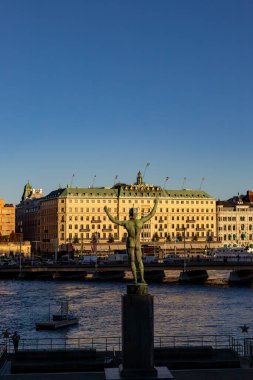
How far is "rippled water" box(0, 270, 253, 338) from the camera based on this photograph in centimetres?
6644

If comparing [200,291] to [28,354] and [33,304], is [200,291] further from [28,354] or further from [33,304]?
[28,354]

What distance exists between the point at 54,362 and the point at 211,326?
35.3 m

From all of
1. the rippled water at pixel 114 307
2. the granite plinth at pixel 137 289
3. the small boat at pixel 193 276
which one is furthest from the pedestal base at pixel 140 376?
the small boat at pixel 193 276

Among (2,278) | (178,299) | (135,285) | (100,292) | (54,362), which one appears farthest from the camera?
(2,278)

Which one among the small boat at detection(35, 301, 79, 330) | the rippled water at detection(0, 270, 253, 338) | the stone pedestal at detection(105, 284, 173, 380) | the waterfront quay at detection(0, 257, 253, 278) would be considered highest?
the stone pedestal at detection(105, 284, 173, 380)

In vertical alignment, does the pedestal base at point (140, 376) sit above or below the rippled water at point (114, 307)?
above

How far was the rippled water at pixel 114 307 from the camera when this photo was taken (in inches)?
2616

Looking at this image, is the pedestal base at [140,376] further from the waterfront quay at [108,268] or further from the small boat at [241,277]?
the small boat at [241,277]

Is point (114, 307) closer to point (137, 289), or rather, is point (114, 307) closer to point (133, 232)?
point (133, 232)

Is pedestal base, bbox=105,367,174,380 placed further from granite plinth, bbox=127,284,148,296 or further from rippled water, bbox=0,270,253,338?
rippled water, bbox=0,270,253,338

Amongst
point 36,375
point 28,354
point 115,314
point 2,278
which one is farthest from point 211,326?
point 2,278

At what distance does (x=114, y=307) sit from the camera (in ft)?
280

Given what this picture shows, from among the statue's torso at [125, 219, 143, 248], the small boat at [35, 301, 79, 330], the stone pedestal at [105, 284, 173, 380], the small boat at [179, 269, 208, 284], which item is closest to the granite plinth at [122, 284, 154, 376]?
the stone pedestal at [105, 284, 173, 380]

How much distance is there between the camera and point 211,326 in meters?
67.9
